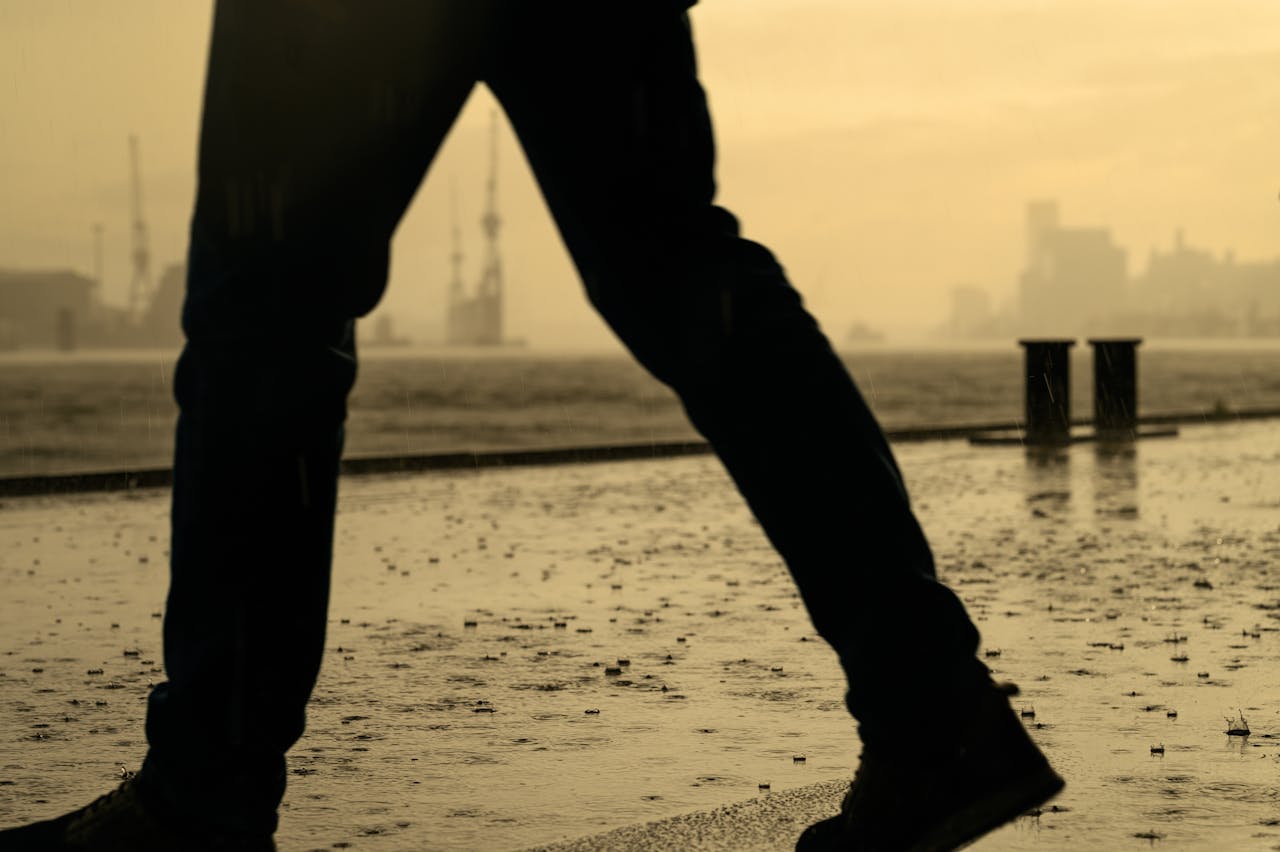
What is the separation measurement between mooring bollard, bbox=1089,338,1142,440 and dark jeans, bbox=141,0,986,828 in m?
14.3

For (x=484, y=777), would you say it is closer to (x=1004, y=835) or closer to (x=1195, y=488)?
(x=1004, y=835)

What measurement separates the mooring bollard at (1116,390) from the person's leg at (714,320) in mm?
14302

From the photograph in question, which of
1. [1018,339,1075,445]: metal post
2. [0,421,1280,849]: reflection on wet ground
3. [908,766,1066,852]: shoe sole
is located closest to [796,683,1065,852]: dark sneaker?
[908,766,1066,852]: shoe sole

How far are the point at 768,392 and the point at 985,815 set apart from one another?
0.54 metres

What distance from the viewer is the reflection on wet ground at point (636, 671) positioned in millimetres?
2918

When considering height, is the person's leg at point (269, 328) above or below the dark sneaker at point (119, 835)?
above

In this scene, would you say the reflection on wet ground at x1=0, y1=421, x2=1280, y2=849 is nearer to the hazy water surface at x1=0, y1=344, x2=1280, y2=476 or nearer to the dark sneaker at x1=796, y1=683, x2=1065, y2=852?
the dark sneaker at x1=796, y1=683, x2=1065, y2=852

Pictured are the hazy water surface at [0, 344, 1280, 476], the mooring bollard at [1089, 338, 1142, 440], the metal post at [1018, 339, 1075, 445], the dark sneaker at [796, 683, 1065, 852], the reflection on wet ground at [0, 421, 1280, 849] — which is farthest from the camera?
the hazy water surface at [0, 344, 1280, 476]

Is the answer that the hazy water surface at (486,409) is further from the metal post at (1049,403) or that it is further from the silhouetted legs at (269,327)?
the silhouetted legs at (269,327)

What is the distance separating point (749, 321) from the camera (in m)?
2.12

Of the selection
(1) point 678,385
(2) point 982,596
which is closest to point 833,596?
(1) point 678,385

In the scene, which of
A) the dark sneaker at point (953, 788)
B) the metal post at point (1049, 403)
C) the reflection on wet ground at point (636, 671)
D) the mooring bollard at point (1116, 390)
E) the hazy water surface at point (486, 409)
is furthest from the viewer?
the hazy water surface at point (486, 409)

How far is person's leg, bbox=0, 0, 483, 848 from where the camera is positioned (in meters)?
2.04

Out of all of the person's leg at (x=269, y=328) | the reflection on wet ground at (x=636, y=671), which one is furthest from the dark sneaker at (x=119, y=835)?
the reflection on wet ground at (x=636, y=671)
